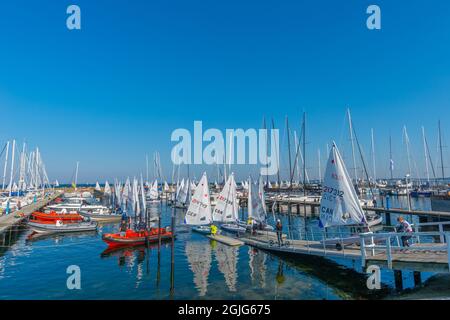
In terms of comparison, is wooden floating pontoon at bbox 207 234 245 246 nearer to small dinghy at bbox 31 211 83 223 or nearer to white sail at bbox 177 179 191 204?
small dinghy at bbox 31 211 83 223

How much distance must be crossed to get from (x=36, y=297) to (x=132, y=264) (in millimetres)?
7643

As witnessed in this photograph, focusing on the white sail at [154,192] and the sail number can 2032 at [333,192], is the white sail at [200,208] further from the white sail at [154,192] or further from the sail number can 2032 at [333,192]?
the white sail at [154,192]

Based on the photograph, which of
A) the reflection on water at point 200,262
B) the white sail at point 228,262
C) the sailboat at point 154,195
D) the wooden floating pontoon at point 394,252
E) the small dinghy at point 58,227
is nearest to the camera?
the wooden floating pontoon at point 394,252

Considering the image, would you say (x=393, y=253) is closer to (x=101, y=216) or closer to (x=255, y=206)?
(x=255, y=206)


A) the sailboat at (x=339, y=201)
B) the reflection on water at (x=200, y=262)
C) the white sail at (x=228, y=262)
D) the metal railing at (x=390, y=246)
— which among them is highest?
the sailboat at (x=339, y=201)

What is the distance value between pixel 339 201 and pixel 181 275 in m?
12.8

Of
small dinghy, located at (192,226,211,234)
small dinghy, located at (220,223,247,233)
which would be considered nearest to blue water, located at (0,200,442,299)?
small dinghy, located at (220,223,247,233)

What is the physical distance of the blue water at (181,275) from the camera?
1778 centimetres

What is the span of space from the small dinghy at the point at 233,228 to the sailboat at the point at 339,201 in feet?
52.8

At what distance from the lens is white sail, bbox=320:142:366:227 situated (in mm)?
19719

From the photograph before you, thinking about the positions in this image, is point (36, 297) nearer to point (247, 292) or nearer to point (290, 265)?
point (247, 292)

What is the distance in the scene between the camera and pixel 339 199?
2019cm

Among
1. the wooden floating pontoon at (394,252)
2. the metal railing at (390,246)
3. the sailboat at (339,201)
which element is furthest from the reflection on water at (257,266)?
the metal railing at (390,246)
